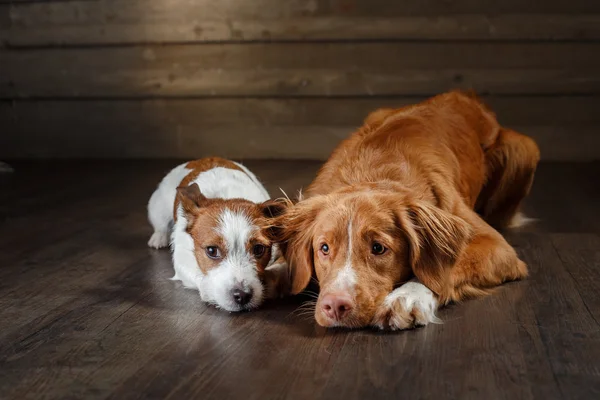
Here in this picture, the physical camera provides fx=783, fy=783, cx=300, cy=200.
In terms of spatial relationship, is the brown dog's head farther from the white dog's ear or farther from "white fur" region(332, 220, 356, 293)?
the white dog's ear

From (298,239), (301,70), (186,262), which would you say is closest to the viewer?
(298,239)

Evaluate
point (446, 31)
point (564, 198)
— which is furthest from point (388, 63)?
point (564, 198)

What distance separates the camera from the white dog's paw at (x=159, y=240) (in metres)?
3.42

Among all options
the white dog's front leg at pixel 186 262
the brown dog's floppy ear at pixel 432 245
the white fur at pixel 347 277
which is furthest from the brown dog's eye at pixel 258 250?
the brown dog's floppy ear at pixel 432 245

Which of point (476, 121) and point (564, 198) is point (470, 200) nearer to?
point (476, 121)

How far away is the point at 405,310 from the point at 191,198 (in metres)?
0.89

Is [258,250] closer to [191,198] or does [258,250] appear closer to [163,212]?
[191,198]

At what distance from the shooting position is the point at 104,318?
8.27 feet

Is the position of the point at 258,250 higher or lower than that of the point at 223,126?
higher

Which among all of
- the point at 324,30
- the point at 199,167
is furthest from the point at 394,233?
the point at 324,30

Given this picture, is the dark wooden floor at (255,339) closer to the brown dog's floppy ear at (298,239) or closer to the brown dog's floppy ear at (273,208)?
the brown dog's floppy ear at (298,239)

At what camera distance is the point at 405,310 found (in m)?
2.32

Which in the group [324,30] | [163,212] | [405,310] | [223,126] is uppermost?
[324,30]

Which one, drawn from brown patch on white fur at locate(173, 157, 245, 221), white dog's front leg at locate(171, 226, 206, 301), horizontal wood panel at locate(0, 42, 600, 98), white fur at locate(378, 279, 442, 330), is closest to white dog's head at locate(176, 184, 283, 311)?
white dog's front leg at locate(171, 226, 206, 301)
